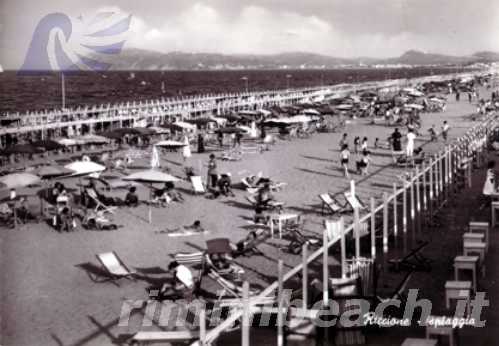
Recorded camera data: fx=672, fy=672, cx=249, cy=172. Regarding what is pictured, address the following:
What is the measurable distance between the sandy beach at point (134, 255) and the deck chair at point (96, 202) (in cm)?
31

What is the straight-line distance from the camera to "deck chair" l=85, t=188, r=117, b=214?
17.0 meters

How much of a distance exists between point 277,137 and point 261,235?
22535 mm

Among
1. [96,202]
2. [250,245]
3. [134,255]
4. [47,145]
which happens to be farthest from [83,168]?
[47,145]

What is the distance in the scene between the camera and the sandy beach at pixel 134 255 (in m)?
9.25

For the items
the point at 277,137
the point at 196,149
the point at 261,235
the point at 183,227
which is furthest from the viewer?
the point at 277,137

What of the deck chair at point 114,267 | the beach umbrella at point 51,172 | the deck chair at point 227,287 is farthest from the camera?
the beach umbrella at point 51,172

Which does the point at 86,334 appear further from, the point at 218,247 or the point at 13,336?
the point at 218,247

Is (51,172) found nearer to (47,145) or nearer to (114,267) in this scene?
(114,267)

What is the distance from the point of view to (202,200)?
19.2m

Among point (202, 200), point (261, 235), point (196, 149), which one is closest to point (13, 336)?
point (261, 235)

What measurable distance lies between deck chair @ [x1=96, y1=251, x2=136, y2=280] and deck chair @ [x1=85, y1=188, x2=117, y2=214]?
17.5ft

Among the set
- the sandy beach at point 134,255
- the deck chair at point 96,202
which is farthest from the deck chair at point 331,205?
the deck chair at point 96,202

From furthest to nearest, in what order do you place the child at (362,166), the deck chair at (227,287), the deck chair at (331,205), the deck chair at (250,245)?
1. the child at (362,166)
2. the deck chair at (331,205)
3. the deck chair at (250,245)
4. the deck chair at (227,287)

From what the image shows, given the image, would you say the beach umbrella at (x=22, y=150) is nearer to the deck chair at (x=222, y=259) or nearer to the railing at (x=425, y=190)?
the railing at (x=425, y=190)
